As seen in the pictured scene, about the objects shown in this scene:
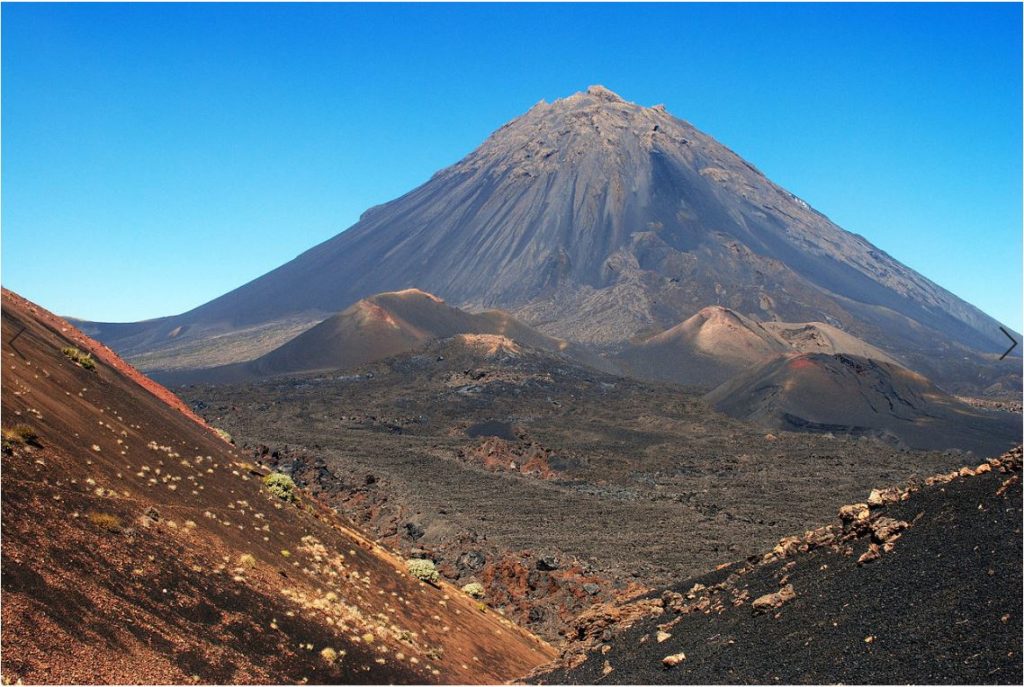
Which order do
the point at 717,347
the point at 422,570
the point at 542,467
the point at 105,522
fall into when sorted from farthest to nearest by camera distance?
the point at 717,347, the point at 542,467, the point at 422,570, the point at 105,522

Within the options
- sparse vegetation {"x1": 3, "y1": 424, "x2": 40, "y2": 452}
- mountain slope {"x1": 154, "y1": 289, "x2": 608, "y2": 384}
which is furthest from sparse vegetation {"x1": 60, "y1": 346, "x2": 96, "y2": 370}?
mountain slope {"x1": 154, "y1": 289, "x2": 608, "y2": 384}

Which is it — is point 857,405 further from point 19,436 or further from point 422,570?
point 19,436

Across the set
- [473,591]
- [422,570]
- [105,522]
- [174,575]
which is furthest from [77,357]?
[174,575]

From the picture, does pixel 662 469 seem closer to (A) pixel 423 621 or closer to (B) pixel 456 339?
(A) pixel 423 621

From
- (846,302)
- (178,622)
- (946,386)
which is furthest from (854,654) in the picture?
(846,302)

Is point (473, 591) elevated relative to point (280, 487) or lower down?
lower down

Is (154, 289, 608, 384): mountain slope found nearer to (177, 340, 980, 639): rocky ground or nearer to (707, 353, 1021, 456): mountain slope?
(177, 340, 980, 639): rocky ground

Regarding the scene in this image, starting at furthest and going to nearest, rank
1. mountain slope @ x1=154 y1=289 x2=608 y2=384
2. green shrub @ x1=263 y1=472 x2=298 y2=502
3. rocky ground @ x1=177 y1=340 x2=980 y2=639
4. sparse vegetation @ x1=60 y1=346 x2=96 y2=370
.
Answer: mountain slope @ x1=154 y1=289 x2=608 y2=384, rocky ground @ x1=177 y1=340 x2=980 y2=639, sparse vegetation @ x1=60 y1=346 x2=96 y2=370, green shrub @ x1=263 y1=472 x2=298 y2=502
